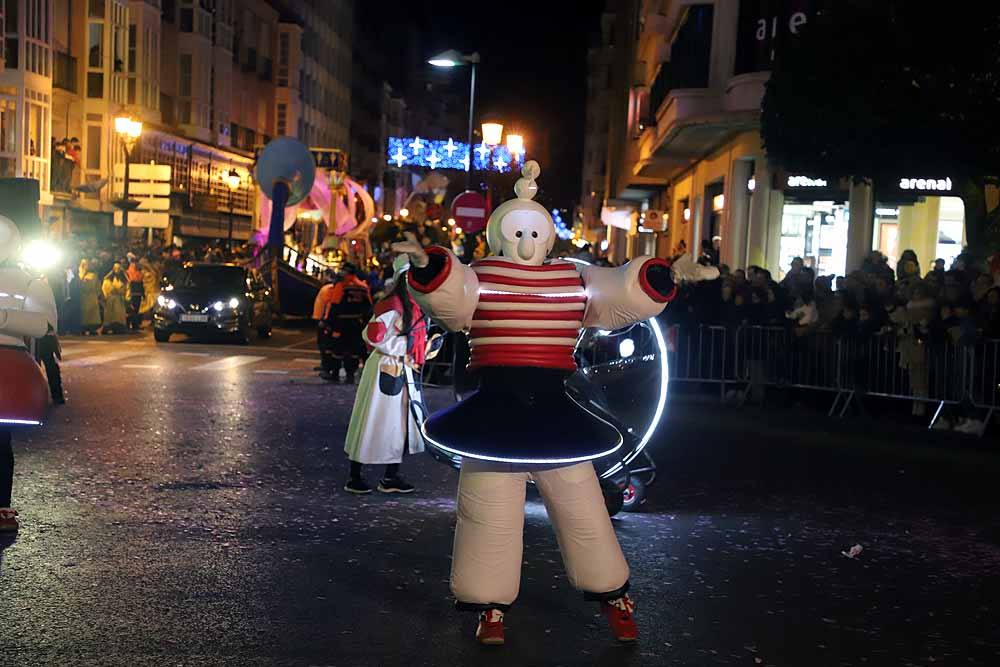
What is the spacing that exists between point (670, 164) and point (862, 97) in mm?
19519

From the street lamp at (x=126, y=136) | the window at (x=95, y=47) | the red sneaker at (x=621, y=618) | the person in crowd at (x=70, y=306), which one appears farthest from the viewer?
the window at (x=95, y=47)

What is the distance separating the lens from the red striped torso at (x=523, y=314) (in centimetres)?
659

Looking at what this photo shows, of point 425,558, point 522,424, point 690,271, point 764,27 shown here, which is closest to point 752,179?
point 764,27

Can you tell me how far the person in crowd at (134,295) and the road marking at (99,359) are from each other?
23.8ft

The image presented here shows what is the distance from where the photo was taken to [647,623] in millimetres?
6781

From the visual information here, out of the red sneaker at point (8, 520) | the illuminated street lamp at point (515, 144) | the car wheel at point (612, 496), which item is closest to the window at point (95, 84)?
the illuminated street lamp at point (515, 144)

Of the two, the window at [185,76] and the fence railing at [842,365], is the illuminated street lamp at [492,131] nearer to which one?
the fence railing at [842,365]

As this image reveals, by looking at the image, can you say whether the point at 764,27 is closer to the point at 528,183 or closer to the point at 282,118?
the point at 528,183

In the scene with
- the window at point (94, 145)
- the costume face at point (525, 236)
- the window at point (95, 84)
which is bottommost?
the costume face at point (525, 236)

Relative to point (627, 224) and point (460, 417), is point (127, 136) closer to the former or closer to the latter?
point (627, 224)

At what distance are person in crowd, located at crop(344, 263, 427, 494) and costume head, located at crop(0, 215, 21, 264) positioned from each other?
2.40 meters

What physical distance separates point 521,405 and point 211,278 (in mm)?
22348

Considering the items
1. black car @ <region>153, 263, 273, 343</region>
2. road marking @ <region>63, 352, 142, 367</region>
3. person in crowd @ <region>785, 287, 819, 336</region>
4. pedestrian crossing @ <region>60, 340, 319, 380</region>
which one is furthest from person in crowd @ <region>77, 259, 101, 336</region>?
person in crowd @ <region>785, 287, 819, 336</region>

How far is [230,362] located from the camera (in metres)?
22.0
